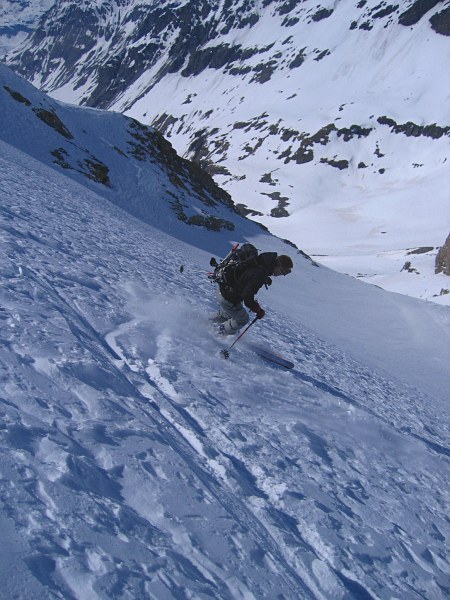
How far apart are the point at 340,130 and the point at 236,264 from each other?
11741 centimetres

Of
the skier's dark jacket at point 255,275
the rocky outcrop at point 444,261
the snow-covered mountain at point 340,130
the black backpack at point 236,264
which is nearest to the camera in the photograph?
the skier's dark jacket at point 255,275

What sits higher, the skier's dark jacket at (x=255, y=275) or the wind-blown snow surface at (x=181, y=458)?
the skier's dark jacket at (x=255, y=275)

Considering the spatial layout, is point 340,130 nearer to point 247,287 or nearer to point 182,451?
point 247,287

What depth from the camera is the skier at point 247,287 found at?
21.6 ft

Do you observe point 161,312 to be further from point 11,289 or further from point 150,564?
point 150,564

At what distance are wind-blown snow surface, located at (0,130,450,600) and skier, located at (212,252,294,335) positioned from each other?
425mm

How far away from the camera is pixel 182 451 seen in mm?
4031

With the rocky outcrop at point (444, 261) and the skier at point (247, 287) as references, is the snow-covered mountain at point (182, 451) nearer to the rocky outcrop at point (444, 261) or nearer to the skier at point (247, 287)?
the skier at point (247, 287)

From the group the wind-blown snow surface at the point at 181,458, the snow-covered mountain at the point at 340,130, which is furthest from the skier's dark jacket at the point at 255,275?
the snow-covered mountain at the point at 340,130

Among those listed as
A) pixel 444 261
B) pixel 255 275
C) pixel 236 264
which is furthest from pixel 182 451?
pixel 444 261

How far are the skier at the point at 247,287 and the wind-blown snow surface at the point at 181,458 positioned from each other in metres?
0.43

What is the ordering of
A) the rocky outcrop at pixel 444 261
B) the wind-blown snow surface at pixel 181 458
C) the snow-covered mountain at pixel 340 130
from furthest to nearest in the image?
the snow-covered mountain at pixel 340 130 → the rocky outcrop at pixel 444 261 → the wind-blown snow surface at pixel 181 458

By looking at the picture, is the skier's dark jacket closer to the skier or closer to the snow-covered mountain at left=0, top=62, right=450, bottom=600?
the skier

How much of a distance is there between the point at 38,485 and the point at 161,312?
4884 millimetres
